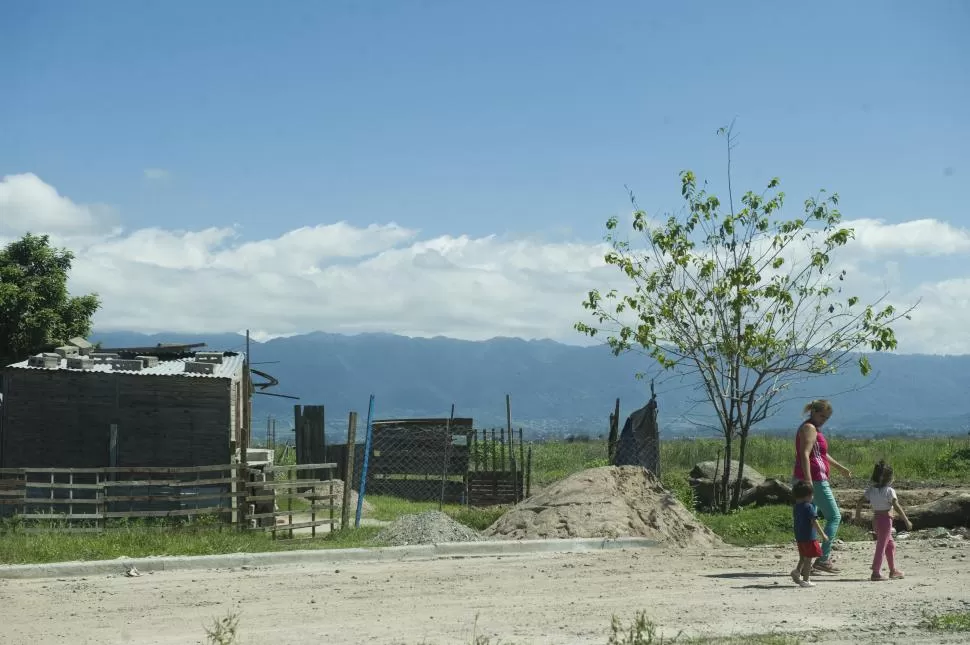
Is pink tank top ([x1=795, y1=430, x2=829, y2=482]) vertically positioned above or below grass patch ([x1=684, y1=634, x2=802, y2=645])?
above

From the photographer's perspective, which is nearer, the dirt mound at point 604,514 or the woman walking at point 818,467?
the woman walking at point 818,467

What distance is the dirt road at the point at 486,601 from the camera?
867 cm

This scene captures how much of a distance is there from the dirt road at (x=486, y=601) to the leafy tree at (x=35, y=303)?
68.5 feet

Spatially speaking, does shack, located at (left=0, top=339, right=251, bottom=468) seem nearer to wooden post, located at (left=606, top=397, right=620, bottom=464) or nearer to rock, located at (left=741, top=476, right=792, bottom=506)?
wooden post, located at (left=606, top=397, right=620, bottom=464)

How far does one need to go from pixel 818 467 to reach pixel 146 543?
8.84 m

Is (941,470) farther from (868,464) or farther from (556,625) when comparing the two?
(556,625)

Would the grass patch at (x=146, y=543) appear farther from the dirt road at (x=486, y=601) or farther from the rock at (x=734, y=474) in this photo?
the rock at (x=734, y=474)

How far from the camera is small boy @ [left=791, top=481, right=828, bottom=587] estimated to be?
11.0 m

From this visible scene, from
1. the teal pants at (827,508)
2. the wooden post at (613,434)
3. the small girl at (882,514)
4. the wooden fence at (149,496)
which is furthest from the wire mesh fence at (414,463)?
the small girl at (882,514)

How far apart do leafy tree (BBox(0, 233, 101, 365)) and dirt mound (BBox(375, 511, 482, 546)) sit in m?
20.0

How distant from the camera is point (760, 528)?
642 inches

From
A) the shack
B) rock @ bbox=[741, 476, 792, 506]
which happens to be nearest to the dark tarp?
rock @ bbox=[741, 476, 792, 506]

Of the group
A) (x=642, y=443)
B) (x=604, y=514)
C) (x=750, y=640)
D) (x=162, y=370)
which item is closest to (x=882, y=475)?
(x=750, y=640)

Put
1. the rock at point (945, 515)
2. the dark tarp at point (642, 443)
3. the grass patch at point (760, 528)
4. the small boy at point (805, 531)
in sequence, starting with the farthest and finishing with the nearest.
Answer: the dark tarp at point (642, 443) < the rock at point (945, 515) < the grass patch at point (760, 528) < the small boy at point (805, 531)
